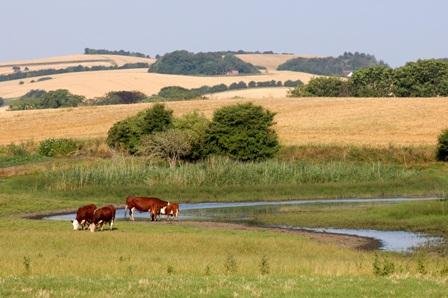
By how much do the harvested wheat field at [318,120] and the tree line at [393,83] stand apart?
2481cm

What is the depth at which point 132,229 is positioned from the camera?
37.5m

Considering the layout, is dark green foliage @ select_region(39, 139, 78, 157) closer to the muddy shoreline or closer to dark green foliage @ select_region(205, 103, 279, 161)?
dark green foliage @ select_region(205, 103, 279, 161)

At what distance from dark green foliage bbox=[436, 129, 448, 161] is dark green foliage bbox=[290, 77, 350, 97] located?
243ft

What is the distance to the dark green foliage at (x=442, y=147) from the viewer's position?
70.5 metres

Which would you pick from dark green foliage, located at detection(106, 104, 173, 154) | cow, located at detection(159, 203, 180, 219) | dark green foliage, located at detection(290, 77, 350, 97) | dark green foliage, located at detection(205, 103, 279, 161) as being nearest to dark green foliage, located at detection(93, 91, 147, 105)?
dark green foliage, located at detection(290, 77, 350, 97)

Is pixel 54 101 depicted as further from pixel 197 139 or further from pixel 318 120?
pixel 197 139

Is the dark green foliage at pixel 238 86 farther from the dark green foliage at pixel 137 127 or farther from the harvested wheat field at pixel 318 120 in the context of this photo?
the dark green foliage at pixel 137 127

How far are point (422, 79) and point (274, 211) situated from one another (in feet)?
303

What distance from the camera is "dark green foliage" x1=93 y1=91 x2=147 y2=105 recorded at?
535ft

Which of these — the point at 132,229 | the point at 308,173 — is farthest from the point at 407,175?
Answer: the point at 132,229

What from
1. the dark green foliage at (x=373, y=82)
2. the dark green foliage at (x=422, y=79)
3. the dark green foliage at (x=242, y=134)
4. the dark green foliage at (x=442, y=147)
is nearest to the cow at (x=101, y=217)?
the dark green foliage at (x=242, y=134)

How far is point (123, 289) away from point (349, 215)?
29235mm

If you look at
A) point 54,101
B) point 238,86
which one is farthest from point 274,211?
point 238,86

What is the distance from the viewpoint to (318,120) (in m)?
97.1
